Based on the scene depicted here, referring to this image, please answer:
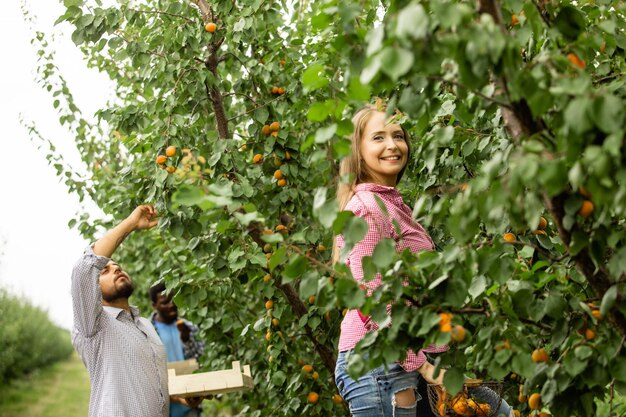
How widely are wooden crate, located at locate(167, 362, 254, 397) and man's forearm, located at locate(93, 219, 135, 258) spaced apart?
760 millimetres

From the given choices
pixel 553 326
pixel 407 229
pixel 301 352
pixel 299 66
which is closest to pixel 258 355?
pixel 301 352

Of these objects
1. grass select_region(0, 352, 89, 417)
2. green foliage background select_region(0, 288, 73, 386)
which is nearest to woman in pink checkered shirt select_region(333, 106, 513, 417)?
grass select_region(0, 352, 89, 417)

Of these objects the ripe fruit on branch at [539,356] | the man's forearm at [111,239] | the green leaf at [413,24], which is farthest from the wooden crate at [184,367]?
the green leaf at [413,24]

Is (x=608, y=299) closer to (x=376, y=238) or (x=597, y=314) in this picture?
(x=597, y=314)

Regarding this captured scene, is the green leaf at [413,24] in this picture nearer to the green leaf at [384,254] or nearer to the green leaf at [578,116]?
the green leaf at [578,116]

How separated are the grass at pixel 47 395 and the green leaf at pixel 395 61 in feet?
45.0

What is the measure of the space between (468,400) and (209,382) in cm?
164

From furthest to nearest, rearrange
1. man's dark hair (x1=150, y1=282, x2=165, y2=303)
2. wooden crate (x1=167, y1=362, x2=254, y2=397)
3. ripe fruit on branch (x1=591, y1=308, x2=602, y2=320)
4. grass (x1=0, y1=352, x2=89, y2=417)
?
grass (x1=0, y1=352, x2=89, y2=417)
man's dark hair (x1=150, y1=282, x2=165, y2=303)
wooden crate (x1=167, y1=362, x2=254, y2=397)
ripe fruit on branch (x1=591, y1=308, x2=602, y2=320)

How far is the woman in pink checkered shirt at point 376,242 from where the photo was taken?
2531mm

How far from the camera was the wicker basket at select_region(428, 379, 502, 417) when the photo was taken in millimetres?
2512

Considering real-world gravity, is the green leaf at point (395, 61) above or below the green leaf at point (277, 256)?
above

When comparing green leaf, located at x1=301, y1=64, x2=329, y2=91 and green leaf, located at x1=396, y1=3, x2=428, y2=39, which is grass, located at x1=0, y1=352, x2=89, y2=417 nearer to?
green leaf, located at x1=301, y1=64, x2=329, y2=91

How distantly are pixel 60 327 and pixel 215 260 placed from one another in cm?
2377

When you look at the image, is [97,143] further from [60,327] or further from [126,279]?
[60,327]
